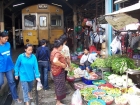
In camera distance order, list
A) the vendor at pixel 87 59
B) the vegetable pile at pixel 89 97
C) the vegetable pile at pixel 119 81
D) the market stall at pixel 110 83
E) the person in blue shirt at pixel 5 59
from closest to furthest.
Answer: the market stall at pixel 110 83 → the vegetable pile at pixel 89 97 → the person in blue shirt at pixel 5 59 → the vegetable pile at pixel 119 81 → the vendor at pixel 87 59

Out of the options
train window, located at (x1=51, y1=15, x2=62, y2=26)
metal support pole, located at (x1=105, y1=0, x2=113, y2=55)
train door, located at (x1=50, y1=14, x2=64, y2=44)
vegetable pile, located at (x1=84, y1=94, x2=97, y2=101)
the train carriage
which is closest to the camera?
vegetable pile, located at (x1=84, y1=94, x2=97, y2=101)

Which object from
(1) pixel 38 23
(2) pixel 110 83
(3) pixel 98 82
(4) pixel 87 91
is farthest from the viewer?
(1) pixel 38 23

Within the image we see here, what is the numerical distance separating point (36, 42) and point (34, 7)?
7.30 feet

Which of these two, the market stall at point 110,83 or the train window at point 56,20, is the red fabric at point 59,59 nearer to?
the market stall at point 110,83

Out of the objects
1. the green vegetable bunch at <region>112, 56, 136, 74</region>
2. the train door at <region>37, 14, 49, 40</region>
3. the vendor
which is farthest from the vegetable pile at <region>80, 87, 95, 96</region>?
the train door at <region>37, 14, 49, 40</region>

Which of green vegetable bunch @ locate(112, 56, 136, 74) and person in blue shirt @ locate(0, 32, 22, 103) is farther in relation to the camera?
green vegetable bunch @ locate(112, 56, 136, 74)

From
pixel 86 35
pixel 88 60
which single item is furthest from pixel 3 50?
pixel 86 35

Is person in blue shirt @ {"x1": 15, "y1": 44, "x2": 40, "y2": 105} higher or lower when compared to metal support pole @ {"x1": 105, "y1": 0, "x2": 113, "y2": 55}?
lower

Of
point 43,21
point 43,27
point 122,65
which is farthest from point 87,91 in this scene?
point 43,21

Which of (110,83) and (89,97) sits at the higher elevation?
(110,83)

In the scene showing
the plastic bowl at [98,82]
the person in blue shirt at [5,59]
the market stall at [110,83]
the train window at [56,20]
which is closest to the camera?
the market stall at [110,83]

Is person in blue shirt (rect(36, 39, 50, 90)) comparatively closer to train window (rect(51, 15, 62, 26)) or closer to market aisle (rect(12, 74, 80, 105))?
market aisle (rect(12, 74, 80, 105))

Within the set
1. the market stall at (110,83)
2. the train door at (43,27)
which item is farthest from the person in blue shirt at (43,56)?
the train door at (43,27)

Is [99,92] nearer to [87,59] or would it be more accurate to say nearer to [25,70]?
[25,70]
